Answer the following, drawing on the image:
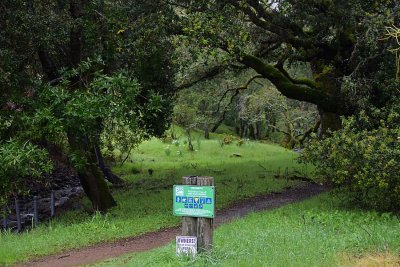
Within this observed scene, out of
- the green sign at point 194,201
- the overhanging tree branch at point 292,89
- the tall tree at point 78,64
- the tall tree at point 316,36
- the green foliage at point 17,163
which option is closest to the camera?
the green sign at point 194,201

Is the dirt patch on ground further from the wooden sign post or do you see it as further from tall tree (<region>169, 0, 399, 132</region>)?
tall tree (<region>169, 0, 399, 132</region>)

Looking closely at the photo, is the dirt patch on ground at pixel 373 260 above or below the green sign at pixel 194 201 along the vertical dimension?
below

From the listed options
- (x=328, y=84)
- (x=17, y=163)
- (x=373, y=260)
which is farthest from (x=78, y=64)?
(x=328, y=84)

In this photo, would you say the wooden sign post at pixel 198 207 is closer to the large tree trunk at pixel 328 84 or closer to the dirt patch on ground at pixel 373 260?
the dirt patch on ground at pixel 373 260

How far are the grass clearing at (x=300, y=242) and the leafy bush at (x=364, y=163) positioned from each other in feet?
1.63

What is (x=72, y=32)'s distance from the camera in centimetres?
1255

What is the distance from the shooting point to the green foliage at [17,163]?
969 cm

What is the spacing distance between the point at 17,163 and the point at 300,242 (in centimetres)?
560

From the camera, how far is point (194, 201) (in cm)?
695

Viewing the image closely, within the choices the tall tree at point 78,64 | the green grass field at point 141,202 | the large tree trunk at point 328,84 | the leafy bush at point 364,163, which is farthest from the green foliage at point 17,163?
the large tree trunk at point 328,84

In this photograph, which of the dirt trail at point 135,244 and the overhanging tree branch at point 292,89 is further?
the overhanging tree branch at point 292,89

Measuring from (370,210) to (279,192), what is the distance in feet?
18.0

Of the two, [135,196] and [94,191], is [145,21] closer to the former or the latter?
[94,191]

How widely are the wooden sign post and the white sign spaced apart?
0.31ft
